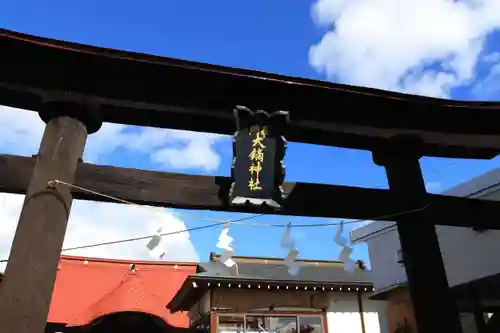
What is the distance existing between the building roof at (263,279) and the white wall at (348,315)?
1.94ft

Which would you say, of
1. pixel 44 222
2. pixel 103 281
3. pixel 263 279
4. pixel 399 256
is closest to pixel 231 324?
pixel 263 279

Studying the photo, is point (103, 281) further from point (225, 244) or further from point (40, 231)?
point (40, 231)

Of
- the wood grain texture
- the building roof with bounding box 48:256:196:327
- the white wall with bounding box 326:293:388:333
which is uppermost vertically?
the building roof with bounding box 48:256:196:327

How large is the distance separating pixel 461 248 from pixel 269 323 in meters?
6.54

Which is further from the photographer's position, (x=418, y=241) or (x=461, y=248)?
(x=461, y=248)

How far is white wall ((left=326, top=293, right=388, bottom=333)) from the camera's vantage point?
1418 centimetres

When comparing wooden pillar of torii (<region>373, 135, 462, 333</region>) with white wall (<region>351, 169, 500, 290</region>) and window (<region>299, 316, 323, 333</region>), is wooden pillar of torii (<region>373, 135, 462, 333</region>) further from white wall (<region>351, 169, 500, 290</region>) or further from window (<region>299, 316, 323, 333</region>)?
window (<region>299, 316, 323, 333</region>)

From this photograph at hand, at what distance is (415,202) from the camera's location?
513 cm

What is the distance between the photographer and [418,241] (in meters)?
4.91

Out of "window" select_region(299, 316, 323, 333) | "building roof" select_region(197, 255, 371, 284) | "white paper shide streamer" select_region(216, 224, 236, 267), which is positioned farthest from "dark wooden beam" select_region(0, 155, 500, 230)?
"building roof" select_region(197, 255, 371, 284)

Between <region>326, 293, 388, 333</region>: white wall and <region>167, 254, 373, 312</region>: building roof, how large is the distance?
593 millimetres

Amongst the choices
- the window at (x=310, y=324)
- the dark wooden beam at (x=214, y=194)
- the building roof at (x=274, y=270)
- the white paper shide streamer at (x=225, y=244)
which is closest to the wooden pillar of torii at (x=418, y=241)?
the dark wooden beam at (x=214, y=194)

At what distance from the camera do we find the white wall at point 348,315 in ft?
46.5

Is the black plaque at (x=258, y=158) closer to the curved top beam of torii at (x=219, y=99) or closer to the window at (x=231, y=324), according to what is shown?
the curved top beam of torii at (x=219, y=99)
